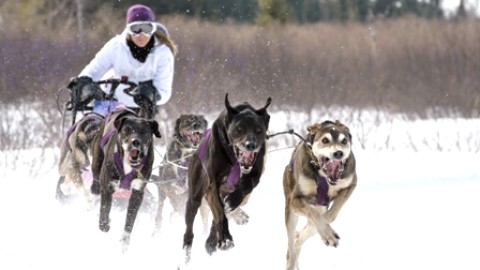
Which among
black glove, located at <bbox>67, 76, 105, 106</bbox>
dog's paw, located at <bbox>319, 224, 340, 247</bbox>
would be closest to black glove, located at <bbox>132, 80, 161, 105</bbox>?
black glove, located at <bbox>67, 76, 105, 106</bbox>

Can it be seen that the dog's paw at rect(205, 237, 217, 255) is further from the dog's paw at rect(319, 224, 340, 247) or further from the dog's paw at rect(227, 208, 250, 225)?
the dog's paw at rect(319, 224, 340, 247)

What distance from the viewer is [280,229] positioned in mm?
8125

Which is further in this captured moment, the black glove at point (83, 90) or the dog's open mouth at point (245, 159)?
the black glove at point (83, 90)

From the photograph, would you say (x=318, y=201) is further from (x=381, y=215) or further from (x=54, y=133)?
(x=54, y=133)

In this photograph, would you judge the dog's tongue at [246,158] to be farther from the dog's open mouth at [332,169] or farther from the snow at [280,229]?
the snow at [280,229]

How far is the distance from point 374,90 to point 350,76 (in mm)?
490

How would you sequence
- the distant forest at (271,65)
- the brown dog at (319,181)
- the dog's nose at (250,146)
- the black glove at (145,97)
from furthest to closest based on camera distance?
the distant forest at (271,65), the black glove at (145,97), the brown dog at (319,181), the dog's nose at (250,146)

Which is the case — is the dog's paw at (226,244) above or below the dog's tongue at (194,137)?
below

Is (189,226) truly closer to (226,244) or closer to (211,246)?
(211,246)

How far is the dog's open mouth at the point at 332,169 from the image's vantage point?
19.6 ft

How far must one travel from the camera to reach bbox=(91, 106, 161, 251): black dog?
647 centimetres

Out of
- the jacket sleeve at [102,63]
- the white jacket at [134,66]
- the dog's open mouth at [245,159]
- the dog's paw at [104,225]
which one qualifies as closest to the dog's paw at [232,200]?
the dog's open mouth at [245,159]

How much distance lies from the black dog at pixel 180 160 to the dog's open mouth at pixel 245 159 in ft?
7.20

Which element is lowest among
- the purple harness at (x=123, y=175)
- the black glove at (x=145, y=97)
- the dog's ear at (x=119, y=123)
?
the purple harness at (x=123, y=175)
